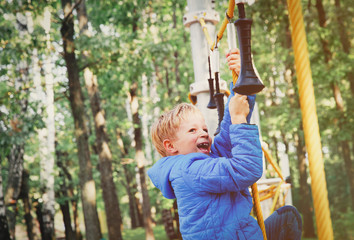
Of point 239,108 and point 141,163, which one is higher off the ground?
point 239,108

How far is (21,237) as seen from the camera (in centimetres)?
3694

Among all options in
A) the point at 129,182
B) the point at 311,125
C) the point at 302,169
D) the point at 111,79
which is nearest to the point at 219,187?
the point at 311,125

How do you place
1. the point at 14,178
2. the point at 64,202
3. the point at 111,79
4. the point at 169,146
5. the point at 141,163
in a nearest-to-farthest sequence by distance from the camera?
the point at 169,146
the point at 14,178
the point at 141,163
the point at 111,79
the point at 64,202

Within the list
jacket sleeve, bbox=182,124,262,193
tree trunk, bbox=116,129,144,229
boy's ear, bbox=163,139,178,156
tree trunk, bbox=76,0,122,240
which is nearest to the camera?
jacket sleeve, bbox=182,124,262,193

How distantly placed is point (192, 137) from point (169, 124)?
5.6 inches

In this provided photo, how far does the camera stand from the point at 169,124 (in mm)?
1939

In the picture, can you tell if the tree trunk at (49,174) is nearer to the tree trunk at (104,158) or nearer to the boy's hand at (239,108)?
the tree trunk at (104,158)

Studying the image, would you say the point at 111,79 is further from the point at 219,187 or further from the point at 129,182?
the point at 129,182

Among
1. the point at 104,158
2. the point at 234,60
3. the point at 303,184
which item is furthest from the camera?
the point at 303,184

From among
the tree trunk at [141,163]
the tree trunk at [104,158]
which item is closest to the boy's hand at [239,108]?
the tree trunk at [104,158]

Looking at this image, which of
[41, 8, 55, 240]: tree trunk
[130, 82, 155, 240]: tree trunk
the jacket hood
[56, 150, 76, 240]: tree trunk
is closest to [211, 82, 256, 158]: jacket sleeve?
the jacket hood

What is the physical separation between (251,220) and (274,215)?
32 centimetres

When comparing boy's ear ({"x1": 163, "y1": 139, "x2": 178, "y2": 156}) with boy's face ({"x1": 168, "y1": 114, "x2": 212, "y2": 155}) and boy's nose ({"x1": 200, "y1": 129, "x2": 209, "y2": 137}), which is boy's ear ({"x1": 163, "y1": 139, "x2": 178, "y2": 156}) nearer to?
boy's face ({"x1": 168, "y1": 114, "x2": 212, "y2": 155})

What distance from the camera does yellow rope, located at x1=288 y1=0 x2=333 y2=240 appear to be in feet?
4.09
